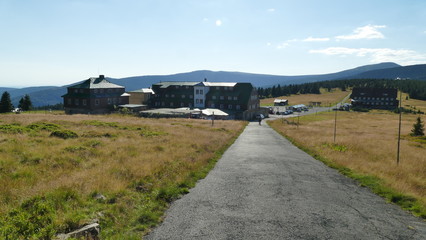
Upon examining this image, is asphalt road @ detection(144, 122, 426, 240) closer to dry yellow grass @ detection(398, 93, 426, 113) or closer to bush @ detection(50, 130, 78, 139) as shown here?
bush @ detection(50, 130, 78, 139)

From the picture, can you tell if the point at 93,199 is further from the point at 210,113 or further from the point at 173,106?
the point at 173,106

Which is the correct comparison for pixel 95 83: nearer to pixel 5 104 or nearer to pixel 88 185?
pixel 5 104

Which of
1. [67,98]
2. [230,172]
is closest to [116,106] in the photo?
[67,98]

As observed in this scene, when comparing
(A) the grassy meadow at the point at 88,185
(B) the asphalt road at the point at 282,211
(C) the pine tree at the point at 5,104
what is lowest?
(B) the asphalt road at the point at 282,211

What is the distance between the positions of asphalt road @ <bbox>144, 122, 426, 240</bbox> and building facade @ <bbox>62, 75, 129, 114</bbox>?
71060mm

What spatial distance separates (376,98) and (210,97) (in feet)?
350

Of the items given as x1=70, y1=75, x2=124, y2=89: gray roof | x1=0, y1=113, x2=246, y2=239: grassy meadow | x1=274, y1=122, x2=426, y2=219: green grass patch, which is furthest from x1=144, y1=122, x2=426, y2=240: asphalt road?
x1=70, y1=75, x2=124, y2=89: gray roof

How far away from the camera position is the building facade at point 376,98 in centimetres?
14562

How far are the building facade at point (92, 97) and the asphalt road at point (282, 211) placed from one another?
7106 centimetres

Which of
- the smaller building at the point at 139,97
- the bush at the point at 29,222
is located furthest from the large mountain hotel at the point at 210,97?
the bush at the point at 29,222

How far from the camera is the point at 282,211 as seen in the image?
11.5 meters

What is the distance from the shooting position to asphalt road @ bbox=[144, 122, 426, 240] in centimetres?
958

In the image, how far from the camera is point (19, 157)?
16.7m

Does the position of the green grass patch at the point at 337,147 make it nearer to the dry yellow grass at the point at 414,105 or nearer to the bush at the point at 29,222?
the bush at the point at 29,222
